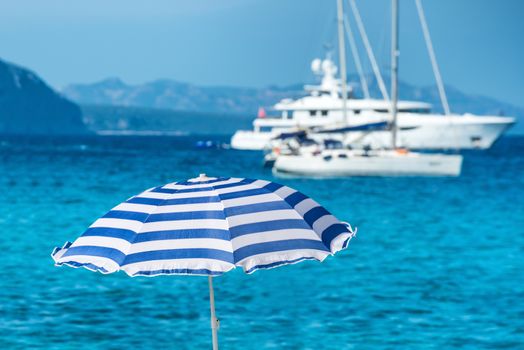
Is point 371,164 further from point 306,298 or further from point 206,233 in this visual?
point 206,233

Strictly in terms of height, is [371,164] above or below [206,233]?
above

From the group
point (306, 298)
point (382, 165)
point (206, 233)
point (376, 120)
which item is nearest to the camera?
point (206, 233)

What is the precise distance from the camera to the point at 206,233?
286 inches

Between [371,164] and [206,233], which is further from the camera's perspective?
[371,164]

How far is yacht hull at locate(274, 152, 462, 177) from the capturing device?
4888 cm

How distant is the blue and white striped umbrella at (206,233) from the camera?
7199 mm

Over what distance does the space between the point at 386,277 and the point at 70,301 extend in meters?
5.67

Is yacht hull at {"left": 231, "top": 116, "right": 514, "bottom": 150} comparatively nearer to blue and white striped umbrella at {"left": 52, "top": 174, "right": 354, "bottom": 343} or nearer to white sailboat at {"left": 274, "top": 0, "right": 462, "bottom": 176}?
white sailboat at {"left": 274, "top": 0, "right": 462, "bottom": 176}

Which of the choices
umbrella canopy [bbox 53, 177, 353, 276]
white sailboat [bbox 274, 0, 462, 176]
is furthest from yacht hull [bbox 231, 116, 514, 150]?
umbrella canopy [bbox 53, 177, 353, 276]

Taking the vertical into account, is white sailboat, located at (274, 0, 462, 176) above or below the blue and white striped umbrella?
above

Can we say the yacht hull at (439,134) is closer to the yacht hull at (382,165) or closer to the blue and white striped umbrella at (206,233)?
the yacht hull at (382,165)

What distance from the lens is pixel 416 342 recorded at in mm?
13547

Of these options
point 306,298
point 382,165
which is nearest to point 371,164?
point 382,165

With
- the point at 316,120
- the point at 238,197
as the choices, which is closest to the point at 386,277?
the point at 238,197
